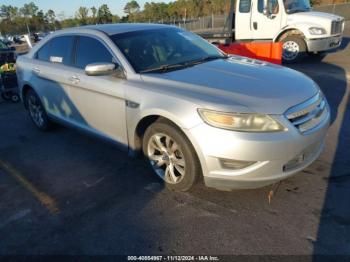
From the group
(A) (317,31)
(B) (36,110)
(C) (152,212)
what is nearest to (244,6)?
(A) (317,31)

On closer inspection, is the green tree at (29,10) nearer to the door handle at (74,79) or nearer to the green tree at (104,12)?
the green tree at (104,12)

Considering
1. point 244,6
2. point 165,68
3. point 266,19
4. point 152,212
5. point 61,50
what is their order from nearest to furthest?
1. point 152,212
2. point 165,68
3. point 61,50
4. point 266,19
5. point 244,6

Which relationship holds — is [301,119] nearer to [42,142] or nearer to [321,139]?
[321,139]

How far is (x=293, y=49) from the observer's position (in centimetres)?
1032

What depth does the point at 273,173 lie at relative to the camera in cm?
298

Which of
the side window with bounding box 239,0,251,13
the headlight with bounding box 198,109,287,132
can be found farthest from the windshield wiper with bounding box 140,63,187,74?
the side window with bounding box 239,0,251,13

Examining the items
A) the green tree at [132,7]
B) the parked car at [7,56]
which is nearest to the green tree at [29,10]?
the green tree at [132,7]

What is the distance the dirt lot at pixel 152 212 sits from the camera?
278cm

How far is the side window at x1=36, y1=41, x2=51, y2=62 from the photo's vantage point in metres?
5.11

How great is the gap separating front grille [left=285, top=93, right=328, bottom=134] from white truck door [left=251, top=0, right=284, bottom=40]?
782 cm

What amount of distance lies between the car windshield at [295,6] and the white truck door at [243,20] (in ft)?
3.75

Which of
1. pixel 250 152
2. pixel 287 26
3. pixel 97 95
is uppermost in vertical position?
pixel 287 26

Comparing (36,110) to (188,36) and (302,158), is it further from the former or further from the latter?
(302,158)

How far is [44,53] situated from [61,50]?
22.2 inches
